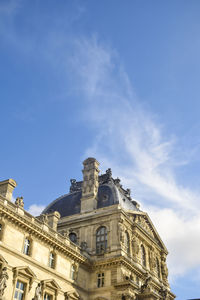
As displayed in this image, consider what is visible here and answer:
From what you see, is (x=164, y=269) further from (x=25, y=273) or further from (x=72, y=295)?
(x=25, y=273)

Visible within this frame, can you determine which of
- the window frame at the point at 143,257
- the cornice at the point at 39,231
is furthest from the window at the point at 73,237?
the window frame at the point at 143,257

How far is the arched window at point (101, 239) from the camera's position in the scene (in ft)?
139

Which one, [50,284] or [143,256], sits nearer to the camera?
[50,284]

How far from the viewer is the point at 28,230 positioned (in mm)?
32406

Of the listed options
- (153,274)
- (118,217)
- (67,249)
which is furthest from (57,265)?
(153,274)

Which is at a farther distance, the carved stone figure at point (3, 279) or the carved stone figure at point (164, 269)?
the carved stone figure at point (164, 269)

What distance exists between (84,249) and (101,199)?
8.19 meters

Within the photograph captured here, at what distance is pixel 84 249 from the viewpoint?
137ft

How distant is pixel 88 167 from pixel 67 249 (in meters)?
15.9

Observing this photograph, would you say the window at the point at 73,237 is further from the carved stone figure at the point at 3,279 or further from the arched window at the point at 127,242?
the carved stone figure at the point at 3,279

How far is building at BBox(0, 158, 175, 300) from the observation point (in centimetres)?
3025

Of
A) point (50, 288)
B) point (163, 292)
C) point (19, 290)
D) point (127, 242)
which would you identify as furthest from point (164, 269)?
point (19, 290)

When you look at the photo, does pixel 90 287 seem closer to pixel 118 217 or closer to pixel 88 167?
pixel 118 217

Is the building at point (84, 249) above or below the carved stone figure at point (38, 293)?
above
